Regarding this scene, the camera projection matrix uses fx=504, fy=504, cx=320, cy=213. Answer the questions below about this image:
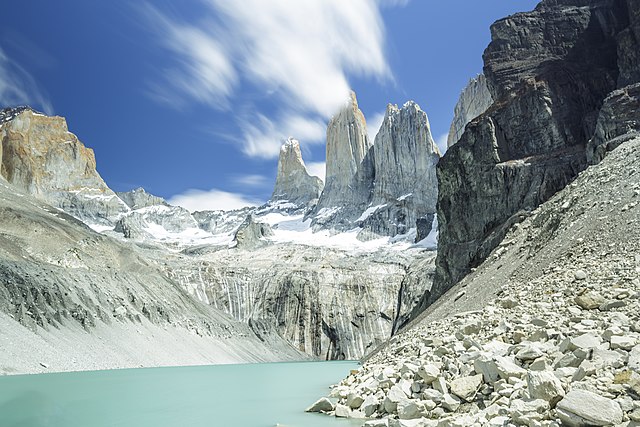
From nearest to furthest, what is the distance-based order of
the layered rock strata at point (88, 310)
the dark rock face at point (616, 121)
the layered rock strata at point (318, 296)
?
the dark rock face at point (616, 121)
the layered rock strata at point (88, 310)
the layered rock strata at point (318, 296)

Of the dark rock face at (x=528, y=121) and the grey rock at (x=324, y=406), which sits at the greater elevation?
the dark rock face at (x=528, y=121)

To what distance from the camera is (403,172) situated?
601ft


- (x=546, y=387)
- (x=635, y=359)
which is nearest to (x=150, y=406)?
(x=546, y=387)

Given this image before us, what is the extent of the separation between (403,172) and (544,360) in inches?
6945

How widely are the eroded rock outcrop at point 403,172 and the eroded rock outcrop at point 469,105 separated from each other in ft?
80.4

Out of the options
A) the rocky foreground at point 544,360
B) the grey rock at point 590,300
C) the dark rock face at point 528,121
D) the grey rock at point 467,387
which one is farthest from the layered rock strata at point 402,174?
the grey rock at point 467,387

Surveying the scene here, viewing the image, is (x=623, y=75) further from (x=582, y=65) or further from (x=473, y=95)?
(x=473, y=95)

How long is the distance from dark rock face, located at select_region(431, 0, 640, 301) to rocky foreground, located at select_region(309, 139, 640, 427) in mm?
27751

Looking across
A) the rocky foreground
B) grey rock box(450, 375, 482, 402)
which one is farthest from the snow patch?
grey rock box(450, 375, 482, 402)

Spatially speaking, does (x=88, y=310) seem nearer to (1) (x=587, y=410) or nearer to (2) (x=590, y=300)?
(2) (x=590, y=300)

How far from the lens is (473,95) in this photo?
142 metres

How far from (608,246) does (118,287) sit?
5328cm

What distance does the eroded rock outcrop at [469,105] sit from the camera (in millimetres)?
134625

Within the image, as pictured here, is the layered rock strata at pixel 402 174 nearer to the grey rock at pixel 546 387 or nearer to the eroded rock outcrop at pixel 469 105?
the eroded rock outcrop at pixel 469 105
